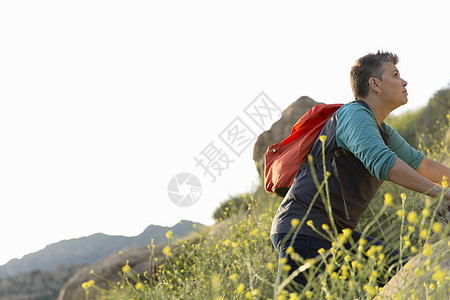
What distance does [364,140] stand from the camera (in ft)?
6.64

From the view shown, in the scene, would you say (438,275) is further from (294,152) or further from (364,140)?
(294,152)

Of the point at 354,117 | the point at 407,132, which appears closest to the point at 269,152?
the point at 354,117

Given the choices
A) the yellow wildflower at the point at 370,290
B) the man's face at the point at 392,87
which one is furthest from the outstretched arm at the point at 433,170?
the yellow wildflower at the point at 370,290

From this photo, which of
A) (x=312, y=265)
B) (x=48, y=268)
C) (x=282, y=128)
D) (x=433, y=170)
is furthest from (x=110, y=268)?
(x=48, y=268)

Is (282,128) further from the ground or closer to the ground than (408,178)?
further from the ground

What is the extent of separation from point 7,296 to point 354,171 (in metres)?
17.0

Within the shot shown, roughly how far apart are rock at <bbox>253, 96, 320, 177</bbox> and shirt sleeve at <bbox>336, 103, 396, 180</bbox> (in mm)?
5328

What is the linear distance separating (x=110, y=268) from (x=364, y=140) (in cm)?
594

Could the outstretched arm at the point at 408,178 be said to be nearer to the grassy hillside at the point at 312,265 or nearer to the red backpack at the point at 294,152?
the grassy hillside at the point at 312,265

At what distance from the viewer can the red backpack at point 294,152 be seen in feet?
7.79

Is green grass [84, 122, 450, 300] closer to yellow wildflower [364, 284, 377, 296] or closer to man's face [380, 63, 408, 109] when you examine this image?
A: yellow wildflower [364, 284, 377, 296]

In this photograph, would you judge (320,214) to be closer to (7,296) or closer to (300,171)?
(300,171)

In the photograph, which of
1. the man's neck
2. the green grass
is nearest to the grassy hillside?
the green grass

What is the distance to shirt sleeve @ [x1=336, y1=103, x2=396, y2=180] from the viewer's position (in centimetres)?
199
